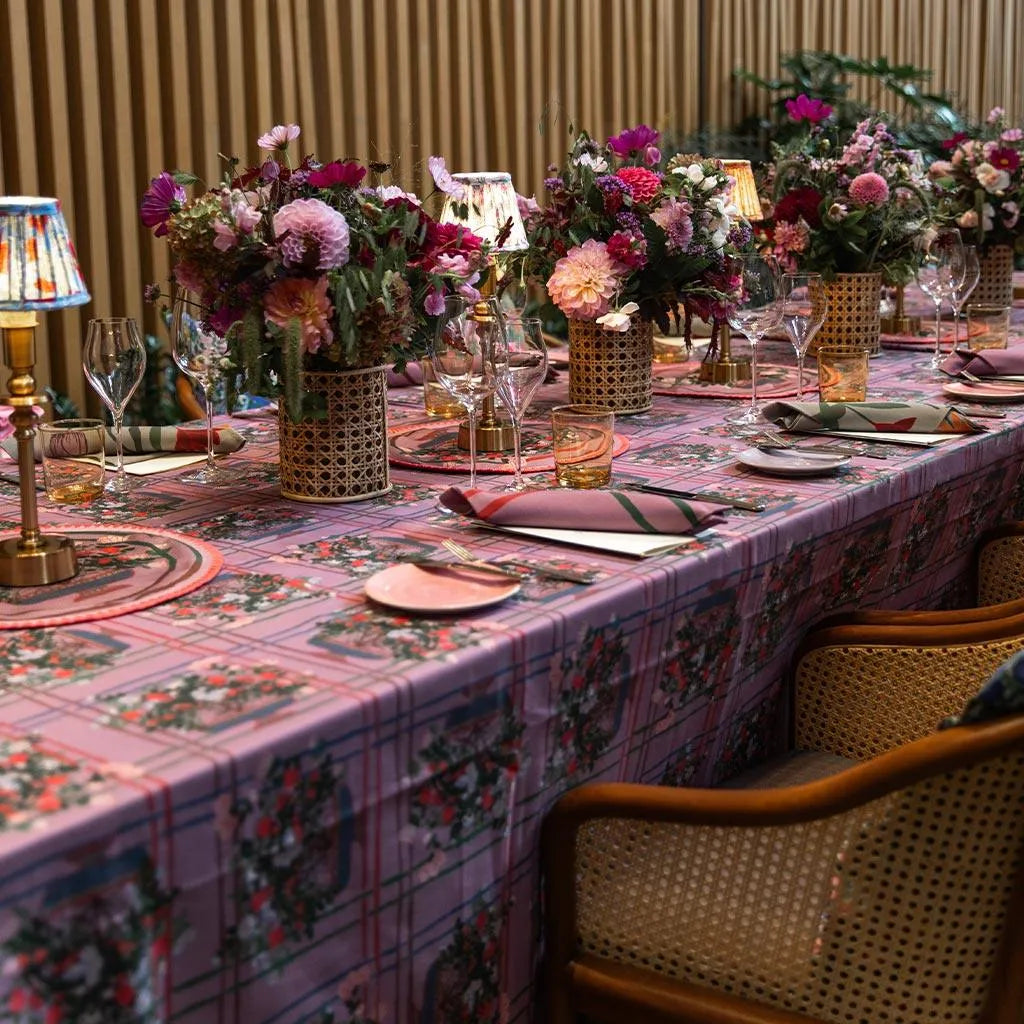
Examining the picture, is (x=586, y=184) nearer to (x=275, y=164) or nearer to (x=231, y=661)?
(x=275, y=164)

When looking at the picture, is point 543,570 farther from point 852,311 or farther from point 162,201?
point 852,311

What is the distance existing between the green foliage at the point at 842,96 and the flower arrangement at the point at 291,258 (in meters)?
5.32

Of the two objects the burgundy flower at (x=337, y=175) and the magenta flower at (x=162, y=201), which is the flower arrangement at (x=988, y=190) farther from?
the magenta flower at (x=162, y=201)

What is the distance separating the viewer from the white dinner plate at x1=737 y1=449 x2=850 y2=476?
2156mm

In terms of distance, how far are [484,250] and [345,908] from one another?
1.12 metres

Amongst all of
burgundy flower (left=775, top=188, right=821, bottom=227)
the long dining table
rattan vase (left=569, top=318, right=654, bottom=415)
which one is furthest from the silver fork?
burgundy flower (left=775, top=188, right=821, bottom=227)

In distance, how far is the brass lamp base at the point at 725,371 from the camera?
10.2ft

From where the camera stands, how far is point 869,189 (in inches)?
127

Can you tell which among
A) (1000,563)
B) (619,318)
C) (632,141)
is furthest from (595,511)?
(1000,563)

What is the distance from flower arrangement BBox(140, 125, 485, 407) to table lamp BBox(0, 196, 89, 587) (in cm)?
37

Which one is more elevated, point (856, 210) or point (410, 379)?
point (856, 210)

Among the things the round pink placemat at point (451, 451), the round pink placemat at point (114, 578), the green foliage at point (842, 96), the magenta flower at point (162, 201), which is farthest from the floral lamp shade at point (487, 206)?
the green foliage at point (842, 96)

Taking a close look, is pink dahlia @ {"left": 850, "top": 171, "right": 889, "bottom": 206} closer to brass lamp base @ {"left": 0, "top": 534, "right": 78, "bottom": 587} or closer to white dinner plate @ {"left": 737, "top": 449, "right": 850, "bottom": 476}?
white dinner plate @ {"left": 737, "top": 449, "right": 850, "bottom": 476}

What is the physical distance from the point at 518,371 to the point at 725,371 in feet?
3.59
